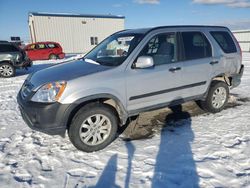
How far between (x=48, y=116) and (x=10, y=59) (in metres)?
9.45

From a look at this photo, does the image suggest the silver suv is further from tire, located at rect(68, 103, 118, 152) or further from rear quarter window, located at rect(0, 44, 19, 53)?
rear quarter window, located at rect(0, 44, 19, 53)

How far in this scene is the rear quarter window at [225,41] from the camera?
5098mm

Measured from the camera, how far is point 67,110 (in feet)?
11.0

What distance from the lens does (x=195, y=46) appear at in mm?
4672

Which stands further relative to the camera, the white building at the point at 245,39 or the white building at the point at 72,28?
the white building at the point at 245,39

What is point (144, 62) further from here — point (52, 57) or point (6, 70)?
point (52, 57)

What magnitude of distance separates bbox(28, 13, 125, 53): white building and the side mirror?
25.9 metres

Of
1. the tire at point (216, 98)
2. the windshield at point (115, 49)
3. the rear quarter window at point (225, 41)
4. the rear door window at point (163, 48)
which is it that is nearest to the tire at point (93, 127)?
the windshield at point (115, 49)

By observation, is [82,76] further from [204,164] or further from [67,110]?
[204,164]

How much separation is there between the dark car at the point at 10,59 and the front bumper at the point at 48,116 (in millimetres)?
8964

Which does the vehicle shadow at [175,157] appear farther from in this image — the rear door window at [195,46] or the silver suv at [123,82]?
the rear door window at [195,46]

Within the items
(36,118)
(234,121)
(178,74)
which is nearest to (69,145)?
(36,118)

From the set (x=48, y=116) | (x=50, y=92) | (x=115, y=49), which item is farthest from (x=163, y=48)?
(x=48, y=116)

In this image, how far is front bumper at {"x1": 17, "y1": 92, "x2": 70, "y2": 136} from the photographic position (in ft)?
10.8
